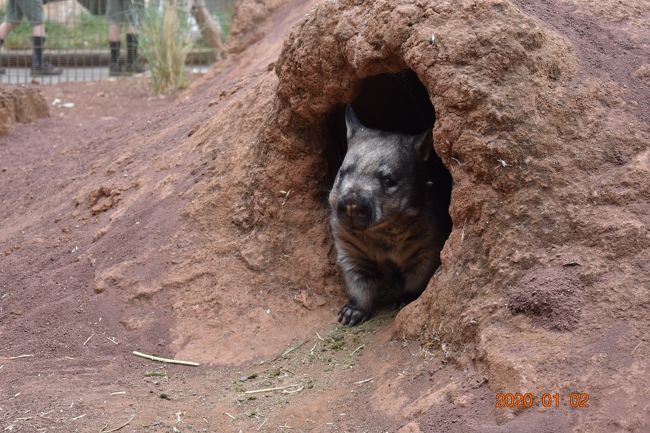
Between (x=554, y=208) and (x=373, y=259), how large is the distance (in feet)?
5.33

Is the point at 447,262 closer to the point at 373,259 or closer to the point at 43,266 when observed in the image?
the point at 373,259

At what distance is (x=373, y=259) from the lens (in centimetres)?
548

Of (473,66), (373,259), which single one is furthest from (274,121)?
(473,66)

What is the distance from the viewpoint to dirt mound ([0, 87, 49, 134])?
994cm

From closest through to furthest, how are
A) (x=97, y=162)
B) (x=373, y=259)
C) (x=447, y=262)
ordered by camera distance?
(x=447, y=262), (x=373, y=259), (x=97, y=162)

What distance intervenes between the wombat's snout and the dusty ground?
0.59 meters

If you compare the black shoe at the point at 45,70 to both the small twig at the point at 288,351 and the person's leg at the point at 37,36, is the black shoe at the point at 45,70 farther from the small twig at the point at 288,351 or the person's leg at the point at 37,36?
the small twig at the point at 288,351

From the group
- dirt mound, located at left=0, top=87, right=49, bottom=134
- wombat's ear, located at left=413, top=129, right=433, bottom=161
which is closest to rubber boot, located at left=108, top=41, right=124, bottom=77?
dirt mound, located at left=0, top=87, right=49, bottom=134

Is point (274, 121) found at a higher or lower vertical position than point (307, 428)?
higher

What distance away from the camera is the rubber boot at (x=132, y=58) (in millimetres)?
13297

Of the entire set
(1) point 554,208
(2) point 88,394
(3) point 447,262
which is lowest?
(2) point 88,394

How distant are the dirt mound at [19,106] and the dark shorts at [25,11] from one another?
2.20 meters

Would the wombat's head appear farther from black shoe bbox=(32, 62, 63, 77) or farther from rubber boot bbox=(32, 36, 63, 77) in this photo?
black shoe bbox=(32, 62, 63, 77)

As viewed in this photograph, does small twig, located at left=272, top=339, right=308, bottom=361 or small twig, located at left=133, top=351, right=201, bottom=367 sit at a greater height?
small twig, located at left=272, top=339, right=308, bottom=361
